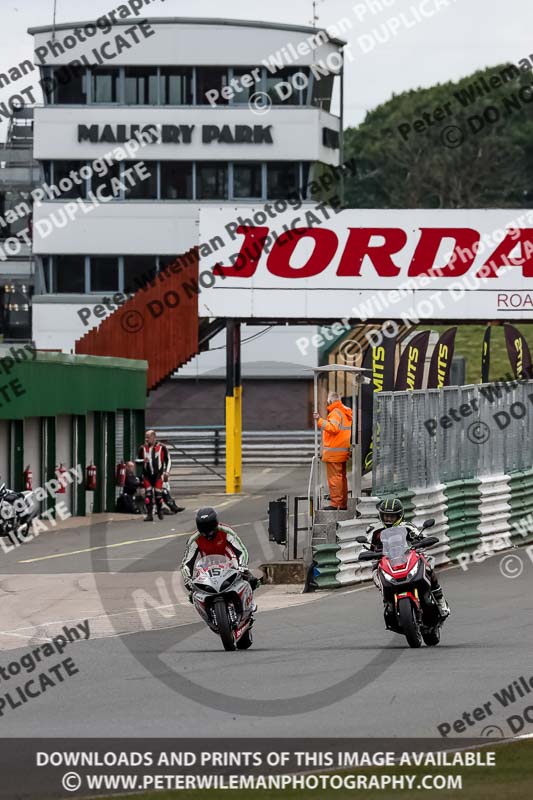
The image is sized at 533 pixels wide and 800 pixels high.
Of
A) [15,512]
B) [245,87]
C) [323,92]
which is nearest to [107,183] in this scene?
[245,87]

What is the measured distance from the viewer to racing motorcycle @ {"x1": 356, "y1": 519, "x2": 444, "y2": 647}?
1450 cm

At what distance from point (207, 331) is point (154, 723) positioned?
101 feet

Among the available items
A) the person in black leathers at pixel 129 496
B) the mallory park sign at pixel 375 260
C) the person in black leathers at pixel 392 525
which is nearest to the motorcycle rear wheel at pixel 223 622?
the person in black leathers at pixel 392 525

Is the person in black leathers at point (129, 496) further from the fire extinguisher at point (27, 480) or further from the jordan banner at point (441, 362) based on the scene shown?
the jordan banner at point (441, 362)

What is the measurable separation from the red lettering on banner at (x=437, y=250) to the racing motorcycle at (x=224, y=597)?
22.5 meters

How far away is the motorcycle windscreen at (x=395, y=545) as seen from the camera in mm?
14633

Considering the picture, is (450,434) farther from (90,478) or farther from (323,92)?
(323,92)

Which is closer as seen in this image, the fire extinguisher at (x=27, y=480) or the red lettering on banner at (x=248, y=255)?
the fire extinguisher at (x=27, y=480)

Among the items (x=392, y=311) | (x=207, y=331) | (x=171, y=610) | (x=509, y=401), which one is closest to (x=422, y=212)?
(x=392, y=311)

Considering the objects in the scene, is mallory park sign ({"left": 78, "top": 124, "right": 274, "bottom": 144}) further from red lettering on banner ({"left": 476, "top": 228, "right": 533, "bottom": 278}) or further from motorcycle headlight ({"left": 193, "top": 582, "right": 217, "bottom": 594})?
motorcycle headlight ({"left": 193, "top": 582, "right": 217, "bottom": 594})

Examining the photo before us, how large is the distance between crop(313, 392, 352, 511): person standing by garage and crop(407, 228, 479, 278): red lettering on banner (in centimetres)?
1425

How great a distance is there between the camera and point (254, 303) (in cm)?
3734

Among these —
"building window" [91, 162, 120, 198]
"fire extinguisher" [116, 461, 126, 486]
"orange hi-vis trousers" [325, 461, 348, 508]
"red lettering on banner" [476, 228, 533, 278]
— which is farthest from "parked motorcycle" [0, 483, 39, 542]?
"building window" [91, 162, 120, 198]

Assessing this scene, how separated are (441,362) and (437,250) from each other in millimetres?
7032
